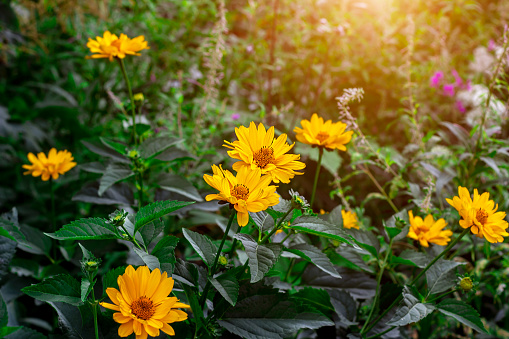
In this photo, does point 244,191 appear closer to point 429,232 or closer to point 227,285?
point 227,285

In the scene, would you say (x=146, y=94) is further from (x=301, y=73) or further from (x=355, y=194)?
(x=355, y=194)

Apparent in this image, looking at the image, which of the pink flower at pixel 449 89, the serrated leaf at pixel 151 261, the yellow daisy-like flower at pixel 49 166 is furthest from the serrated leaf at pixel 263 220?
the pink flower at pixel 449 89

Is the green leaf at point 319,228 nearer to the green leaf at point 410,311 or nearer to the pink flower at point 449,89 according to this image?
the green leaf at point 410,311

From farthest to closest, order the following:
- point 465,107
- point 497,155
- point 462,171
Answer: point 465,107, point 462,171, point 497,155

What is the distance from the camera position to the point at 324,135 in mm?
826

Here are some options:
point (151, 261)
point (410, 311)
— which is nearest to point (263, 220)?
point (151, 261)

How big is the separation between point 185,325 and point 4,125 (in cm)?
127

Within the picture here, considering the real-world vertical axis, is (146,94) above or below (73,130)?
above

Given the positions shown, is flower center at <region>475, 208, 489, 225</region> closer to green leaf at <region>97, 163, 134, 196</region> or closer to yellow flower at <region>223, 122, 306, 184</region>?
→ yellow flower at <region>223, 122, 306, 184</region>

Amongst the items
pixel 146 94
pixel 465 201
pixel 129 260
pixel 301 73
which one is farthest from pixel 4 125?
pixel 465 201

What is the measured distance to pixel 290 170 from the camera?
2.00 feet

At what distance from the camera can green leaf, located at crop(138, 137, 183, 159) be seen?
0.92 meters

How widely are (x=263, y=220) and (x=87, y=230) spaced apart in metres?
0.29

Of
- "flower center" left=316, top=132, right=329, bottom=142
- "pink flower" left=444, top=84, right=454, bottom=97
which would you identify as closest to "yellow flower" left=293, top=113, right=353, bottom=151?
"flower center" left=316, top=132, right=329, bottom=142
